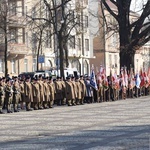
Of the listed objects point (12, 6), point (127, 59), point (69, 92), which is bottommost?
point (69, 92)

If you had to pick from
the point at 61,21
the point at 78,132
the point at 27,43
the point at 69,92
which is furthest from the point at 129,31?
the point at 78,132

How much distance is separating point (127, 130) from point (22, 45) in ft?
142

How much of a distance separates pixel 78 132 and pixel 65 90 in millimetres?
13515

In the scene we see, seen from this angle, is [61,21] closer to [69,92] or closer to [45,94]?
[69,92]

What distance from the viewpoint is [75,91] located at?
2919 centimetres

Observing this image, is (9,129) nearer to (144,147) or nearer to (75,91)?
(144,147)

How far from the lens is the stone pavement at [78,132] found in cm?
1272

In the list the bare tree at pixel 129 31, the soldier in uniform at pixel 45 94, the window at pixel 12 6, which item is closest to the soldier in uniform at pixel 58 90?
the soldier in uniform at pixel 45 94

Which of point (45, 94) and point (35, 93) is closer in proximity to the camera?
point (35, 93)

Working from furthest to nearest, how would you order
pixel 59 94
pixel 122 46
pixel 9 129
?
pixel 122 46 < pixel 59 94 < pixel 9 129

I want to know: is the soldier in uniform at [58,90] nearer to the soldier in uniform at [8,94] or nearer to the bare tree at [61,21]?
the soldier in uniform at [8,94]

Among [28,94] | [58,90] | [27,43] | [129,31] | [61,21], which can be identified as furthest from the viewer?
[27,43]

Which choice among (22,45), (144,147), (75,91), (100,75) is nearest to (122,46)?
(100,75)

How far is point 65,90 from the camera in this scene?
2891 centimetres
